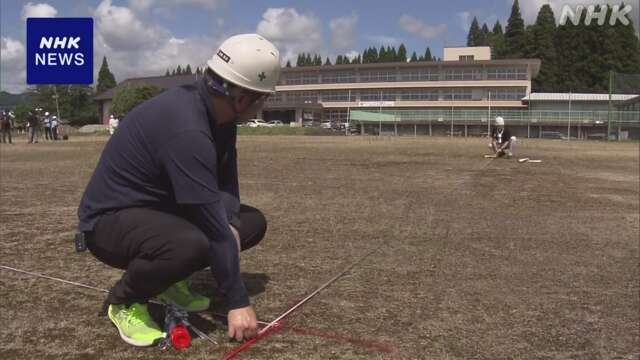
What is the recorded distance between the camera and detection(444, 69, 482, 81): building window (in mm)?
84294

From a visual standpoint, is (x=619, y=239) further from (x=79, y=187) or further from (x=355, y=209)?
(x=79, y=187)

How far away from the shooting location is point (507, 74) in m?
83.3

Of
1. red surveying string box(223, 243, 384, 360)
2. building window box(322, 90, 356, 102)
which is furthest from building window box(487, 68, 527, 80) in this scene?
red surveying string box(223, 243, 384, 360)

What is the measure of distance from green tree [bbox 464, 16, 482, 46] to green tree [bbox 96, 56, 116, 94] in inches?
3152

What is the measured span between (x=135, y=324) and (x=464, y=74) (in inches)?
3399

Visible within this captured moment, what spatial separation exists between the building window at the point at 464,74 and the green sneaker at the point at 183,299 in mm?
85263

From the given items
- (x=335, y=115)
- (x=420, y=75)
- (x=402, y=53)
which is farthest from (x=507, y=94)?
(x=402, y=53)

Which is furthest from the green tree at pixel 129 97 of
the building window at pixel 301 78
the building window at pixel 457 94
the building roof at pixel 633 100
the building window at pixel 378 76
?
the building roof at pixel 633 100

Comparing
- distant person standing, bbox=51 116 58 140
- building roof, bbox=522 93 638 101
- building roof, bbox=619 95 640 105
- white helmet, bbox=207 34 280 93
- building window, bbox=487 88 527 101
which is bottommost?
white helmet, bbox=207 34 280 93

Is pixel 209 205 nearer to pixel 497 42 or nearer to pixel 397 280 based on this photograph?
pixel 397 280

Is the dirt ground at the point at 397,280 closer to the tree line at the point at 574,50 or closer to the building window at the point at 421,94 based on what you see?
the building window at the point at 421,94

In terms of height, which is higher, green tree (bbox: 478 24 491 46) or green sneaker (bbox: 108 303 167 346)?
green tree (bbox: 478 24 491 46)

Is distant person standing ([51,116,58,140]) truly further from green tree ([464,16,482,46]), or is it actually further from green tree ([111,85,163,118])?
green tree ([464,16,482,46])

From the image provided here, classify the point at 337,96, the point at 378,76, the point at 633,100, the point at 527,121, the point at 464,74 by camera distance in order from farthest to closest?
the point at 337,96
the point at 378,76
the point at 464,74
the point at 527,121
the point at 633,100
